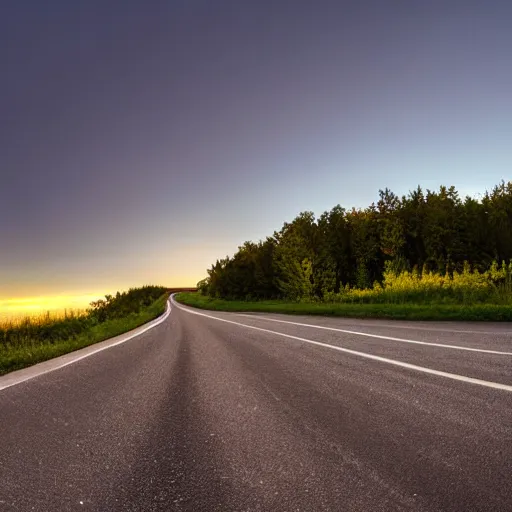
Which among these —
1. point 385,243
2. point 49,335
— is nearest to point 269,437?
point 49,335

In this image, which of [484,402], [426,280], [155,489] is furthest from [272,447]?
[426,280]

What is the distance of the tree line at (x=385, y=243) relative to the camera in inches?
1337

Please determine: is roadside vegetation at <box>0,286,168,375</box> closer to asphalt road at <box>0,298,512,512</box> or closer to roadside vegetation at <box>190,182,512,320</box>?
asphalt road at <box>0,298,512,512</box>

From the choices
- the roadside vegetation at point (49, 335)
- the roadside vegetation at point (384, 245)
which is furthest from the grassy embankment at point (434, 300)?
the roadside vegetation at point (49, 335)

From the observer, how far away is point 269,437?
3168 mm

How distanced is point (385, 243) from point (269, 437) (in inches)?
1382

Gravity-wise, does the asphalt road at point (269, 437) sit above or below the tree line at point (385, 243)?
below

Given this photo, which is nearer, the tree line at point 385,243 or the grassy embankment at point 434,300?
the grassy embankment at point 434,300

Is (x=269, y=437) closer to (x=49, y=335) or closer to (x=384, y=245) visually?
(x=49, y=335)

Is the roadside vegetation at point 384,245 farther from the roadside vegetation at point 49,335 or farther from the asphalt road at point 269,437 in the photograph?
the asphalt road at point 269,437

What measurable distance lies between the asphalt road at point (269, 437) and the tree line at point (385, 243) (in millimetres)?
27271

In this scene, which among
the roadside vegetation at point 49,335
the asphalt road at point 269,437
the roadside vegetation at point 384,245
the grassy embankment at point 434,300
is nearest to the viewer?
the asphalt road at point 269,437

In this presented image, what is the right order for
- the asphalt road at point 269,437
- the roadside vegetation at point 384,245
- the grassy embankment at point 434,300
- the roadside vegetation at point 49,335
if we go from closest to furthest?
the asphalt road at point 269,437 → the roadside vegetation at point 49,335 → the grassy embankment at point 434,300 → the roadside vegetation at point 384,245

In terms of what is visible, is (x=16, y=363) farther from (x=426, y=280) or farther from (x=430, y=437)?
(x=426, y=280)
